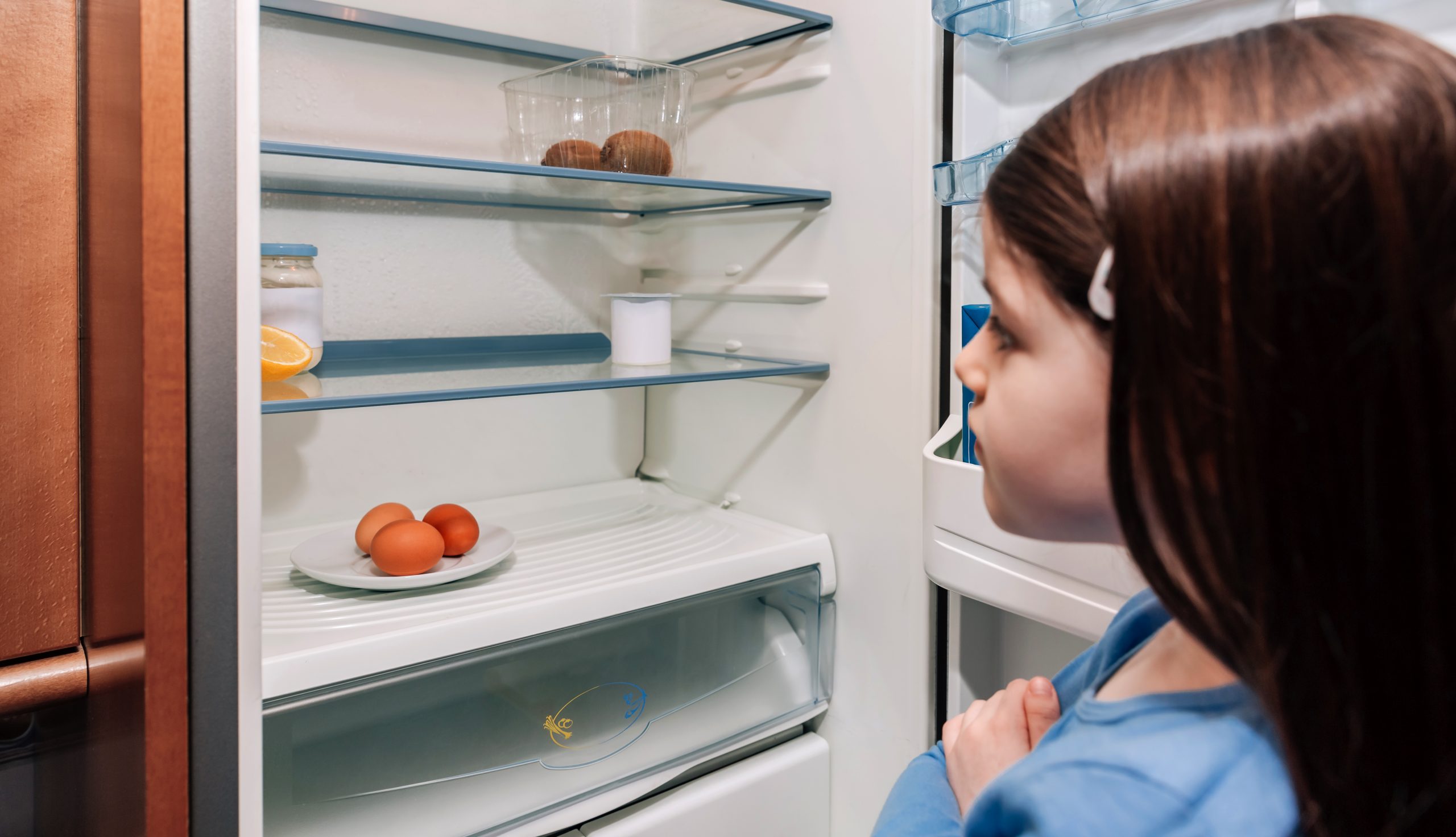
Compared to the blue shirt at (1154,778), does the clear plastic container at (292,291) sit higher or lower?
higher

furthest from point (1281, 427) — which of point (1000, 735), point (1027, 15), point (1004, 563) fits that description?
point (1027, 15)

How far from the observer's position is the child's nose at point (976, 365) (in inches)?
18.5

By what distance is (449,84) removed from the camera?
4.49 feet

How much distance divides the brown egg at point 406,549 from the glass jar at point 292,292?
0.70ft

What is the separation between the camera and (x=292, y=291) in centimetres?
96

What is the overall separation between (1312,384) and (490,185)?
108 centimetres

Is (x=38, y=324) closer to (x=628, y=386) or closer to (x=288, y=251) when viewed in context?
(x=288, y=251)

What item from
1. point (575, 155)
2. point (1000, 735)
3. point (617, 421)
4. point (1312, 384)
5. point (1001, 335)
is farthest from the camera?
point (617, 421)

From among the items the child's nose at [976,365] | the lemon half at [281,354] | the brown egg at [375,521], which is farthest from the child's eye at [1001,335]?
the brown egg at [375,521]

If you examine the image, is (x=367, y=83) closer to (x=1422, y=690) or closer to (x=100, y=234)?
(x=100, y=234)

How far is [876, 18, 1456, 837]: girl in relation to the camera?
13.0 inches

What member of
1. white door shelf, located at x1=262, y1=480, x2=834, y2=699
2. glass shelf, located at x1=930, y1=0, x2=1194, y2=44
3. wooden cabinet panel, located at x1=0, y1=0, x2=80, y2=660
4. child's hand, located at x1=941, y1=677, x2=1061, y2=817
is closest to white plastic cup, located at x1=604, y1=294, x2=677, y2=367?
white door shelf, located at x1=262, y1=480, x2=834, y2=699

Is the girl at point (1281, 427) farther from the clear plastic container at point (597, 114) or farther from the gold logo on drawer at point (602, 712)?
the clear plastic container at point (597, 114)

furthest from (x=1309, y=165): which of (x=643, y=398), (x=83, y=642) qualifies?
(x=643, y=398)
